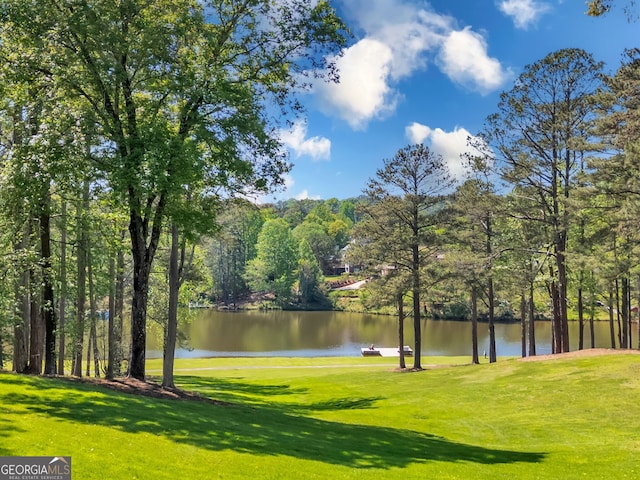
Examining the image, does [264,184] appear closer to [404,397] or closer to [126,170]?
[126,170]

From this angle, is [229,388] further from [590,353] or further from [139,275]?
[590,353]

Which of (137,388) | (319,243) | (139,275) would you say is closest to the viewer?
(137,388)

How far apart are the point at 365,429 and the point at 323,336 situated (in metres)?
48.0

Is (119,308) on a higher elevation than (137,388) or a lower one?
higher

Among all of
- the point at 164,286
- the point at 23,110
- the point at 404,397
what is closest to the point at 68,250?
the point at 164,286

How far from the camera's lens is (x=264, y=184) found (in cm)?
1535

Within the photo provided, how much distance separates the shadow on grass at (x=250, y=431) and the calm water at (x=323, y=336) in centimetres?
2362

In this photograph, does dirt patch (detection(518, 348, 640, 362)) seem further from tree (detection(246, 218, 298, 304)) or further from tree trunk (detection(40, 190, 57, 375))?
tree (detection(246, 218, 298, 304))

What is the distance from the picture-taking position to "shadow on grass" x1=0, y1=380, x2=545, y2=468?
9.61 m

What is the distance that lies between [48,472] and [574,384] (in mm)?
17937

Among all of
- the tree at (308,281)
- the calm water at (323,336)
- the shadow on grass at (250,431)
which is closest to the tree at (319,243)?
the tree at (308,281)

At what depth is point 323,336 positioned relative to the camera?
61.5 m

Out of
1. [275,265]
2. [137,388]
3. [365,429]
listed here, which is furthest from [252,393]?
[275,265]

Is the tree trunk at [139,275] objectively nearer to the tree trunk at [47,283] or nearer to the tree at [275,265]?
the tree trunk at [47,283]
